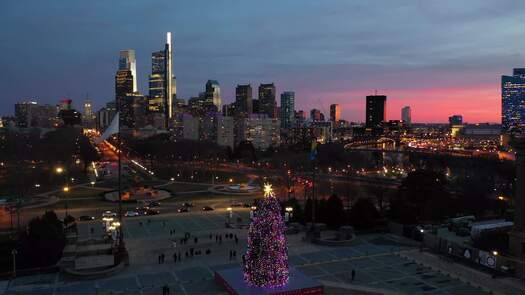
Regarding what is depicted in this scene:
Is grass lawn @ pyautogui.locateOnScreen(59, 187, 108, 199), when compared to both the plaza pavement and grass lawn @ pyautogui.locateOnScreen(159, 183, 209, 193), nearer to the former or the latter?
grass lawn @ pyautogui.locateOnScreen(159, 183, 209, 193)

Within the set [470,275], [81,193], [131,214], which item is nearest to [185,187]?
[81,193]

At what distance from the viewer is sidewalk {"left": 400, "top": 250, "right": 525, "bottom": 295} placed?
91.8 ft

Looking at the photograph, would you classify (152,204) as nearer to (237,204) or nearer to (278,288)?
(237,204)

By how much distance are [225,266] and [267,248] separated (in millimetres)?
9039

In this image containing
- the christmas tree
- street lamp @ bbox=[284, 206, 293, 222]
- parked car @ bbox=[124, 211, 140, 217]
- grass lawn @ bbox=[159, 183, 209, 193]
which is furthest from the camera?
grass lawn @ bbox=[159, 183, 209, 193]

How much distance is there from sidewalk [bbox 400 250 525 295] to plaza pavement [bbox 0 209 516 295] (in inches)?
27.9

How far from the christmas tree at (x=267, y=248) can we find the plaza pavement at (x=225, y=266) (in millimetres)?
3404

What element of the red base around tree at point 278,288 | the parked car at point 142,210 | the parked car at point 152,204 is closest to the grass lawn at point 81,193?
the parked car at point 152,204

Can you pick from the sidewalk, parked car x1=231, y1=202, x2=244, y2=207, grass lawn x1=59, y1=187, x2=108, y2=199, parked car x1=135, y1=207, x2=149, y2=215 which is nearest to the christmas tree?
the sidewalk

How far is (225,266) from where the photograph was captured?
1291 inches

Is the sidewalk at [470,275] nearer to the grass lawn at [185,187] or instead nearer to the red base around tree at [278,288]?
the red base around tree at [278,288]

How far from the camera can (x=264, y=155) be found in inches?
6073

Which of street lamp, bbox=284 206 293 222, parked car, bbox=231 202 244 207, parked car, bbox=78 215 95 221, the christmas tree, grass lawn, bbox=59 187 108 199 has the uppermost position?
the christmas tree

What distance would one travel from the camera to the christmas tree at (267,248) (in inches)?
977
